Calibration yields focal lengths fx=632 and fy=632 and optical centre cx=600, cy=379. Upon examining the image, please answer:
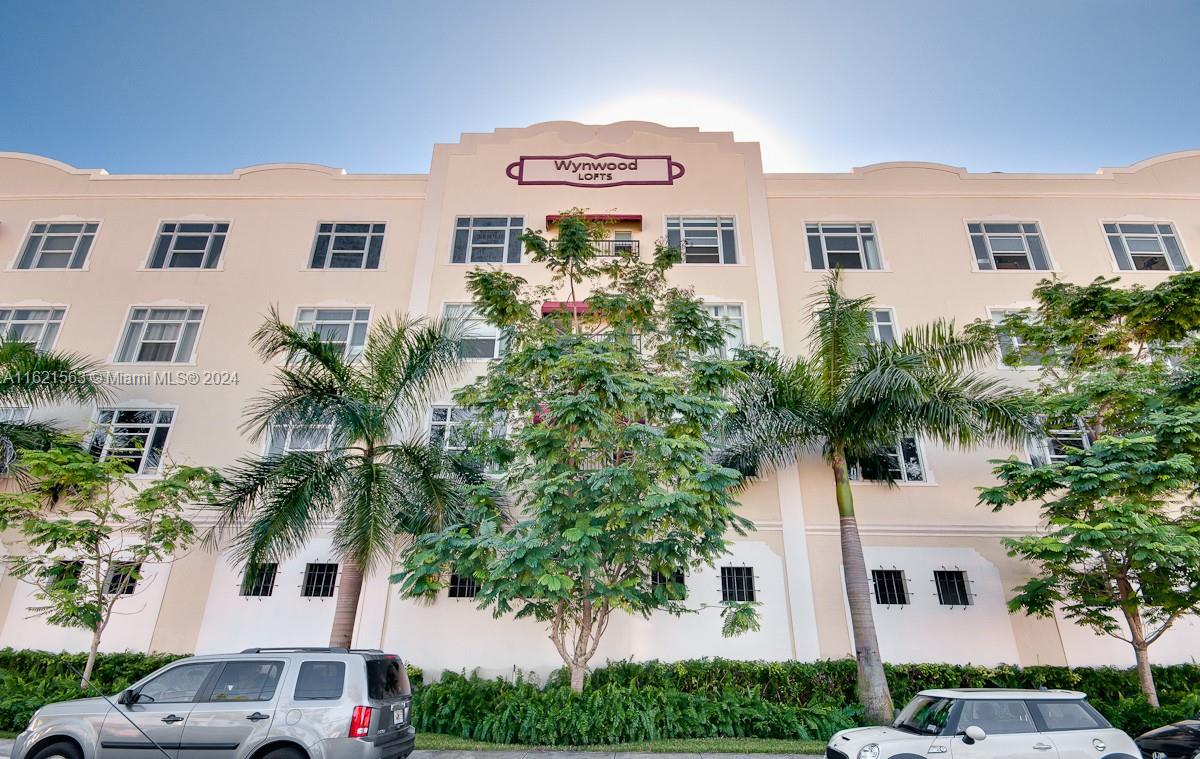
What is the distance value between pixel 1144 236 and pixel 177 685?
26.0 m

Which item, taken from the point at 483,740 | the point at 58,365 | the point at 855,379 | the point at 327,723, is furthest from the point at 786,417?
the point at 58,365

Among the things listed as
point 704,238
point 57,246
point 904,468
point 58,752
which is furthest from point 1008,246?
point 57,246

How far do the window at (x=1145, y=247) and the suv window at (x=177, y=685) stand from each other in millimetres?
24090

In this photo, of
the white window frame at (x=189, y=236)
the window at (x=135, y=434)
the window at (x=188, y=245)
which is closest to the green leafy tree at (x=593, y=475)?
the window at (x=135, y=434)

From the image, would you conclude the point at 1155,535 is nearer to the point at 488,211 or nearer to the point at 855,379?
the point at 855,379

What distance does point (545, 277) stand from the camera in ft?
61.4

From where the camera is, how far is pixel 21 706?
38.6 ft

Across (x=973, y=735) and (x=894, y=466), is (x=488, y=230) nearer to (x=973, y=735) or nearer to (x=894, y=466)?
(x=894, y=466)

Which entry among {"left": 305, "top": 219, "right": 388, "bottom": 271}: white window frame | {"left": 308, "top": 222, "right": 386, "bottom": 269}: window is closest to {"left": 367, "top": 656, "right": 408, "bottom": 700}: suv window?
{"left": 305, "top": 219, "right": 388, "bottom": 271}: white window frame

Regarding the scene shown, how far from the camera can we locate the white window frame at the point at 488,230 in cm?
1900

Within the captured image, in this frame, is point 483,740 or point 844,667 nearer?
point 483,740

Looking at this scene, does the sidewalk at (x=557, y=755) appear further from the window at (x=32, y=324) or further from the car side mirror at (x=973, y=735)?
the window at (x=32, y=324)

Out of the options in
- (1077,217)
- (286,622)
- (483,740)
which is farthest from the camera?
(1077,217)

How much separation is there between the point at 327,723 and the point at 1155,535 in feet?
42.6
